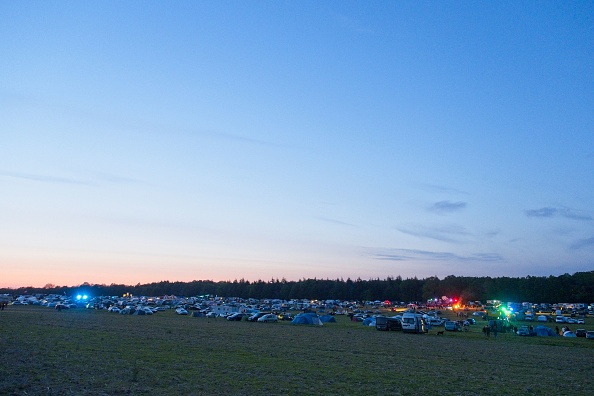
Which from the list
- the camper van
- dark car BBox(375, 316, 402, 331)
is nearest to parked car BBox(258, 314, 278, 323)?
dark car BBox(375, 316, 402, 331)

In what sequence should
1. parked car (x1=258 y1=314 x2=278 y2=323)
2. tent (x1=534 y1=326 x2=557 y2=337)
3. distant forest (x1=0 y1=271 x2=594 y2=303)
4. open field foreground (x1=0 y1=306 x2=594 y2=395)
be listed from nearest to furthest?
open field foreground (x1=0 y1=306 x2=594 y2=395)
tent (x1=534 y1=326 x2=557 y2=337)
parked car (x1=258 y1=314 x2=278 y2=323)
distant forest (x1=0 y1=271 x2=594 y2=303)

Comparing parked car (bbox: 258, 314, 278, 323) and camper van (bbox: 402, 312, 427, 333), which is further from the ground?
camper van (bbox: 402, 312, 427, 333)

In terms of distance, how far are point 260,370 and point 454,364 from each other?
925 cm

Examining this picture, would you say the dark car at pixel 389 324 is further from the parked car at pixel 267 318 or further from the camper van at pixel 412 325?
the parked car at pixel 267 318

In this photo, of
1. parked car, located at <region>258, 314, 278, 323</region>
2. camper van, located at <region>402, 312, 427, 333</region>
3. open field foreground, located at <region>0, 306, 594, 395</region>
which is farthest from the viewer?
parked car, located at <region>258, 314, 278, 323</region>

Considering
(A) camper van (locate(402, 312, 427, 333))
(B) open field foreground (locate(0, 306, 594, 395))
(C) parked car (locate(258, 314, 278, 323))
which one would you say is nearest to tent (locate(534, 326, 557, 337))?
(A) camper van (locate(402, 312, 427, 333))

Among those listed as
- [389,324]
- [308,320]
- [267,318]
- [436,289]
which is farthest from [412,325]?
[436,289]

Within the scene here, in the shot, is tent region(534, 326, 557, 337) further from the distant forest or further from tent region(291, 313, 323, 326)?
the distant forest

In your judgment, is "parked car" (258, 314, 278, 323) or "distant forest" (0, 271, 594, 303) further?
"distant forest" (0, 271, 594, 303)

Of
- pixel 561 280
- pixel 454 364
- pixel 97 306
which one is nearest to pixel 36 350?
pixel 454 364

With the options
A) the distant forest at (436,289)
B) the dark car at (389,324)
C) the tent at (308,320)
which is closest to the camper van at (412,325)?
the dark car at (389,324)

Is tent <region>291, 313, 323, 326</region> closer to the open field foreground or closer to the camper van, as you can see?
the camper van

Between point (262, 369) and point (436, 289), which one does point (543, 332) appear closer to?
point (262, 369)

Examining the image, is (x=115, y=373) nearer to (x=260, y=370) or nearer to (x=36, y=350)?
(x=260, y=370)
